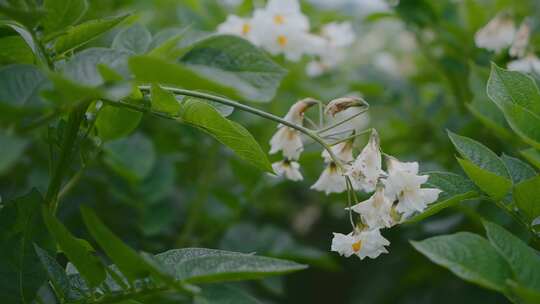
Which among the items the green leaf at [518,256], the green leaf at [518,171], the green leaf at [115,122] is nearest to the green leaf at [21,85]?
the green leaf at [115,122]

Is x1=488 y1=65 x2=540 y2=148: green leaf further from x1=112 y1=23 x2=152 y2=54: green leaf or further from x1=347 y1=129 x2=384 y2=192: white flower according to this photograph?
x1=112 y1=23 x2=152 y2=54: green leaf

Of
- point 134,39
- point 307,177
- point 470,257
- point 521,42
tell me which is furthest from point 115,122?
point 307,177

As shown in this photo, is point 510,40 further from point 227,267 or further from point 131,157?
point 227,267

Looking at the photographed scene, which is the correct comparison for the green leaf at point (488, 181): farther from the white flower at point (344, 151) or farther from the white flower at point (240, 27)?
the white flower at point (240, 27)

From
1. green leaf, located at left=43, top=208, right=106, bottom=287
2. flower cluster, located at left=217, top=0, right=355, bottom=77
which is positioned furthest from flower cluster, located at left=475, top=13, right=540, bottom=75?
green leaf, located at left=43, top=208, right=106, bottom=287

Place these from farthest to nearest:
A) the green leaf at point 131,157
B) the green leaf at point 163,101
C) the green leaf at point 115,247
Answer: the green leaf at point 131,157 < the green leaf at point 163,101 < the green leaf at point 115,247

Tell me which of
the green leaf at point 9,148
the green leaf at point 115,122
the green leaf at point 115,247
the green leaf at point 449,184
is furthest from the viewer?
the green leaf at point 115,122
